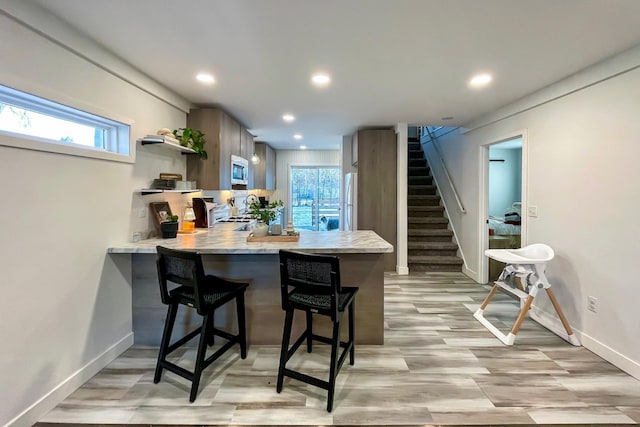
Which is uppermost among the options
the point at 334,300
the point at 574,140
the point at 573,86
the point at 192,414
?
the point at 573,86

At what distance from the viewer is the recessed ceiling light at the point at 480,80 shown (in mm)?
2746

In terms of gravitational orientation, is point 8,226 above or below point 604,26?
below

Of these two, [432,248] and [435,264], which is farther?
[432,248]

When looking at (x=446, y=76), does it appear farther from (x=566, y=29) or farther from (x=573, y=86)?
(x=573, y=86)

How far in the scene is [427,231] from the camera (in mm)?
5488

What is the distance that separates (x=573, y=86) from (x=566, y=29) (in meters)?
1.05

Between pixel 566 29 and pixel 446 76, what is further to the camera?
pixel 446 76

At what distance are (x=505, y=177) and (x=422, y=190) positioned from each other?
204 cm

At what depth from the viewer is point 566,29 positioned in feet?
6.34

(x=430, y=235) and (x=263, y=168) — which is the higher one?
(x=263, y=168)

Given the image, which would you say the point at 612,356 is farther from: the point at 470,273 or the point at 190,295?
the point at 190,295

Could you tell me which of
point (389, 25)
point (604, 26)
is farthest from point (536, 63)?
point (389, 25)

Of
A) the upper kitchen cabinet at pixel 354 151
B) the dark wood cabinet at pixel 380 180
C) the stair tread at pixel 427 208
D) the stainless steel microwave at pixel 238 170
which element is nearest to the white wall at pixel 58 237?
the stainless steel microwave at pixel 238 170

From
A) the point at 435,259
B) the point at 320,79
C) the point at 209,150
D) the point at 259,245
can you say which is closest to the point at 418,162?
the point at 435,259
